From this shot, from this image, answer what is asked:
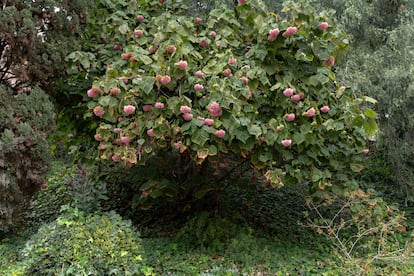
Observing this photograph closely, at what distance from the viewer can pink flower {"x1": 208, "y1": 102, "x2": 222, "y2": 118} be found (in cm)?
318

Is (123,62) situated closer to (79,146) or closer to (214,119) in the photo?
(214,119)

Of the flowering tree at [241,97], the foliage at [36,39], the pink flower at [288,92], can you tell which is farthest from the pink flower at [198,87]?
the foliage at [36,39]

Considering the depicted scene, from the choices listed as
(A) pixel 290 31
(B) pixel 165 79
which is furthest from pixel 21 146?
(A) pixel 290 31

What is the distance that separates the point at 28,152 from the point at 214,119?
1418mm

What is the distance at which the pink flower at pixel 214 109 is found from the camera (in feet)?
10.4

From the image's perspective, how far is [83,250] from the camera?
2.94m

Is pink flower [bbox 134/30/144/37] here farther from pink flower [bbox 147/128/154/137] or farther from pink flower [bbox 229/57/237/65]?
pink flower [bbox 147/128/154/137]

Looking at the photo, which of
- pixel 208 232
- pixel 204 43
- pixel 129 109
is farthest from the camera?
pixel 208 232

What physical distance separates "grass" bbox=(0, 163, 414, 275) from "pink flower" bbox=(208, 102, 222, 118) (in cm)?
112

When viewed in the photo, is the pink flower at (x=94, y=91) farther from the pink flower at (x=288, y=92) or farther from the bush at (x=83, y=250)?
the pink flower at (x=288, y=92)

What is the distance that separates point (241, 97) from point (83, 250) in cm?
156

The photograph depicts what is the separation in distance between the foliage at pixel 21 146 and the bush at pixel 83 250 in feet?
1.40

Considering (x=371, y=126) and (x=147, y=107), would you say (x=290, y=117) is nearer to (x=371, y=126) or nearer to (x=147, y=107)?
(x=371, y=126)

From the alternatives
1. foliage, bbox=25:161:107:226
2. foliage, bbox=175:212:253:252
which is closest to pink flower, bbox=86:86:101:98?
foliage, bbox=25:161:107:226
